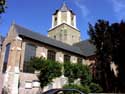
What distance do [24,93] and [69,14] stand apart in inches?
1118

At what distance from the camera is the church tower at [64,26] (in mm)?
47031

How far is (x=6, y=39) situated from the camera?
30312 millimetres

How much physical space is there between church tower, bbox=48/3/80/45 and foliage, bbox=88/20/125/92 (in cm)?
1810

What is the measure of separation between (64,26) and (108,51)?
70.5 feet

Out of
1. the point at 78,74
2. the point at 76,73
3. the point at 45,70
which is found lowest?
the point at 78,74

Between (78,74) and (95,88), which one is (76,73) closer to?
(78,74)

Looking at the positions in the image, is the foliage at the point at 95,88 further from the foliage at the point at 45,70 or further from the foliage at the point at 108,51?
the foliage at the point at 45,70

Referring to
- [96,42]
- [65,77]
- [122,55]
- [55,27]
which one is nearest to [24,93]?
[65,77]

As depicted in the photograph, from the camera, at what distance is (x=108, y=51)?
27.0 metres

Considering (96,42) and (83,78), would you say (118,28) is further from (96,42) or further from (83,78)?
(83,78)

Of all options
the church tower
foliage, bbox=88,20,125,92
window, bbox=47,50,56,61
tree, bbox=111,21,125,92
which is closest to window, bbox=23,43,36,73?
window, bbox=47,50,56,61

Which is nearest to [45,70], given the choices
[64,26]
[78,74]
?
[78,74]

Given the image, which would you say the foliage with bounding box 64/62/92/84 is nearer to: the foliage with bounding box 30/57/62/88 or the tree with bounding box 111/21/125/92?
the foliage with bounding box 30/57/62/88

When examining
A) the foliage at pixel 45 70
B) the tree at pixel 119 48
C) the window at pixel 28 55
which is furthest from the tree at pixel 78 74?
the window at pixel 28 55
